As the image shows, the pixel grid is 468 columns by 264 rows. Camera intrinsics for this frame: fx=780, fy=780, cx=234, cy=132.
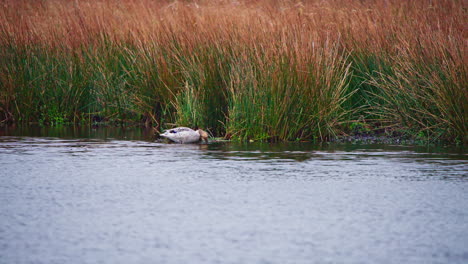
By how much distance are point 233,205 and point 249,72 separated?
438 cm

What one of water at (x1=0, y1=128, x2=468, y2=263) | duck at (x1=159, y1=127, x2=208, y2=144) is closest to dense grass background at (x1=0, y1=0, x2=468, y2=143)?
duck at (x1=159, y1=127, x2=208, y2=144)

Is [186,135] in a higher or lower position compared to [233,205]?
higher

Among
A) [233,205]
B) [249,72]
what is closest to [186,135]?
[249,72]

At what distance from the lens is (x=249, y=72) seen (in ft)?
33.8

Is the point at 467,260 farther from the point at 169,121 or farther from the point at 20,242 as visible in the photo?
the point at 169,121

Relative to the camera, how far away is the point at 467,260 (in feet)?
15.2

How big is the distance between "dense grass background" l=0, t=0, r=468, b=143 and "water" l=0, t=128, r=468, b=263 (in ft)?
2.92

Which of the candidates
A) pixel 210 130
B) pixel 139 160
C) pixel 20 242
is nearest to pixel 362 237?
pixel 20 242

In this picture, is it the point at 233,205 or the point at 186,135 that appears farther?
the point at 186,135

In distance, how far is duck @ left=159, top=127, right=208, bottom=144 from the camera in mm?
10305

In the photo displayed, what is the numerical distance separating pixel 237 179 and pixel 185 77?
430 cm

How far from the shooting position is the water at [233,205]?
485cm

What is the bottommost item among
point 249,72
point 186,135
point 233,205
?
point 233,205

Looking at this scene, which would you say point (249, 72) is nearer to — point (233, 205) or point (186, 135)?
point (186, 135)
